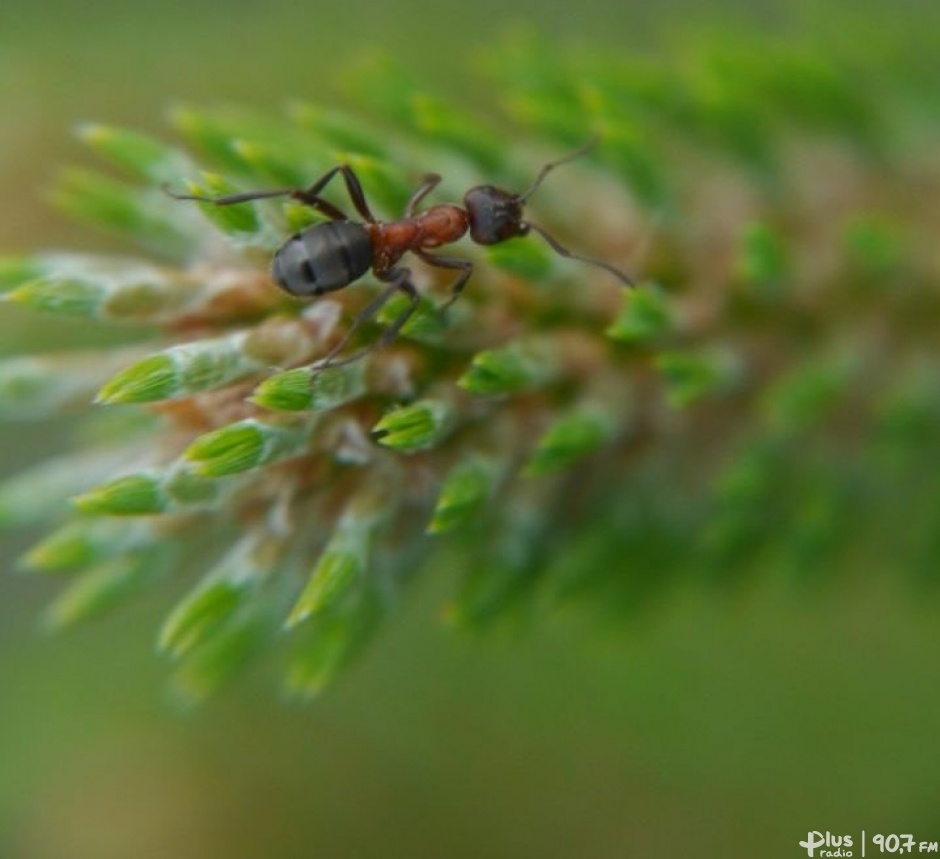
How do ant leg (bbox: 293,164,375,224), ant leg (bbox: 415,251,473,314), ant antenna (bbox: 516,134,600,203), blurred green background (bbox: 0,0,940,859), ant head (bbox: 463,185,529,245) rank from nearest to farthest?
ant leg (bbox: 415,251,473,314)
ant leg (bbox: 293,164,375,224)
ant head (bbox: 463,185,529,245)
ant antenna (bbox: 516,134,600,203)
blurred green background (bbox: 0,0,940,859)

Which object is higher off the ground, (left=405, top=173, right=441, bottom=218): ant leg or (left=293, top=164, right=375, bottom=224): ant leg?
(left=405, top=173, right=441, bottom=218): ant leg

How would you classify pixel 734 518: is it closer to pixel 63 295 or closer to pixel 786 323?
pixel 786 323

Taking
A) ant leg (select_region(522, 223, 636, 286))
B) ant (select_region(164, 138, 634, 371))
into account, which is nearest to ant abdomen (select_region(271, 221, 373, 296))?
ant (select_region(164, 138, 634, 371))

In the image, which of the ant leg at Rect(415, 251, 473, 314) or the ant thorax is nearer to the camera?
the ant leg at Rect(415, 251, 473, 314)

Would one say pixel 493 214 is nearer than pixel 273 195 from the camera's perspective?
No

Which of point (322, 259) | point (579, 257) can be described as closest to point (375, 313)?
point (322, 259)

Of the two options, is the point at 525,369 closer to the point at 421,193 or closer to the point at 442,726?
the point at 421,193

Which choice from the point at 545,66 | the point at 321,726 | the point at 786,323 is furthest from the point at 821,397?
the point at 321,726

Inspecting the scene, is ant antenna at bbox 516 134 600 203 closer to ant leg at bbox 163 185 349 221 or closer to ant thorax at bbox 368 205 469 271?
ant thorax at bbox 368 205 469 271
